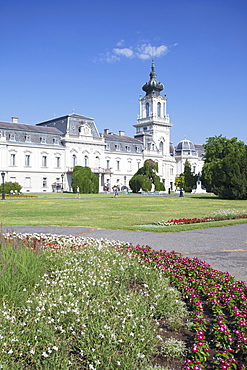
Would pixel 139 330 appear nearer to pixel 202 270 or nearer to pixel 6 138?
pixel 202 270

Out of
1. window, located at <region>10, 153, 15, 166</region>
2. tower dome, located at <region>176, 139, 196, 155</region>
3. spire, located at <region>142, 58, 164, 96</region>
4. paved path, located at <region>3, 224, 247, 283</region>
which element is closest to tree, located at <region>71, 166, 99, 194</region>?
window, located at <region>10, 153, 15, 166</region>

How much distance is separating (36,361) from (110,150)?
241 ft

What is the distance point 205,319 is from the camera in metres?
4.44

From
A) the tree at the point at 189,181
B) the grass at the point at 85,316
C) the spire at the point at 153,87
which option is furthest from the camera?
the spire at the point at 153,87

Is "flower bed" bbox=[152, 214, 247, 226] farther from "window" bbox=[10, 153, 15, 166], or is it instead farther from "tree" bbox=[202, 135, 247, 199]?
"window" bbox=[10, 153, 15, 166]

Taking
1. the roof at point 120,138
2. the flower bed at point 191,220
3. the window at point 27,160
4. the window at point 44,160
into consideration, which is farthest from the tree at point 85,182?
the flower bed at point 191,220

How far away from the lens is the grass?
Result: 11.6 ft

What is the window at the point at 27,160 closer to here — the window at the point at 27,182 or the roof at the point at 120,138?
the window at the point at 27,182

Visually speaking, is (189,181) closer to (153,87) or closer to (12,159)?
(153,87)

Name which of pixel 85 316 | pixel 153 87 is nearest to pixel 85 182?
pixel 153 87

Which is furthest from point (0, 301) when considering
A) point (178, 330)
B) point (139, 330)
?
point (178, 330)

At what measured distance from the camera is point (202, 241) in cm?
1023

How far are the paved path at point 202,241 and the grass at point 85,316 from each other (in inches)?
73.4

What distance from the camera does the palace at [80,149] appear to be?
6303cm
